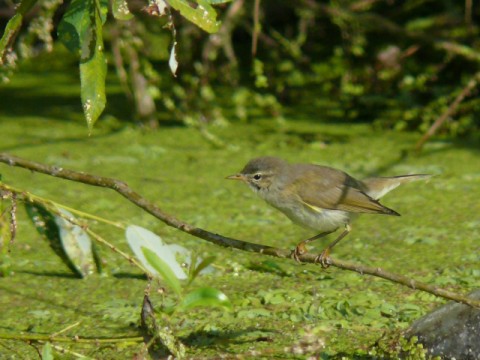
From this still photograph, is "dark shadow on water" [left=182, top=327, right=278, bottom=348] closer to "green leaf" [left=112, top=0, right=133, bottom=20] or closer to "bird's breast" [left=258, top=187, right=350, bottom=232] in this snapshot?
"bird's breast" [left=258, top=187, right=350, bottom=232]

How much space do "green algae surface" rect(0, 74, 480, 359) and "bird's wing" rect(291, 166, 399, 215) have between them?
263 mm

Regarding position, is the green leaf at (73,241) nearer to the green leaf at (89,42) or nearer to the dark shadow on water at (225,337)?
the dark shadow on water at (225,337)

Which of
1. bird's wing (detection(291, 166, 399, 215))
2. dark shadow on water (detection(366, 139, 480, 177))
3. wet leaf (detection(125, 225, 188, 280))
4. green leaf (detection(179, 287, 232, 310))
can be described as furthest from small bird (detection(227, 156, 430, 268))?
green leaf (detection(179, 287, 232, 310))

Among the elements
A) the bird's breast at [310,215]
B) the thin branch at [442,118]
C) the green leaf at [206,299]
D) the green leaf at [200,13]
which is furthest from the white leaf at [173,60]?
the thin branch at [442,118]

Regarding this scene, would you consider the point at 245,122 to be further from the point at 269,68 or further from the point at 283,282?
the point at 283,282

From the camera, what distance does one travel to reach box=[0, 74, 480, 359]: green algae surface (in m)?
3.02

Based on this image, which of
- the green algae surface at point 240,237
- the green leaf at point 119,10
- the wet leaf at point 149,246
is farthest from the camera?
the green algae surface at point 240,237

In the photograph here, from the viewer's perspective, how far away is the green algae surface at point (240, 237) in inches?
119

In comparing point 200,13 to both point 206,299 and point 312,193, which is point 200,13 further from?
point 312,193

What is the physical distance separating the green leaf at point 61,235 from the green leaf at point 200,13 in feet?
3.37

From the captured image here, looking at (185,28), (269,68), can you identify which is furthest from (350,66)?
(185,28)

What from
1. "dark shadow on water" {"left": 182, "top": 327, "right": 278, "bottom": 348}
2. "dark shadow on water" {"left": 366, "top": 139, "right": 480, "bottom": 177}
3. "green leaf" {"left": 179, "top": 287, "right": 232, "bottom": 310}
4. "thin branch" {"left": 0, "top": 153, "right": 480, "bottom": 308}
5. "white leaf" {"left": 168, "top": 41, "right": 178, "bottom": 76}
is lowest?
"dark shadow on water" {"left": 366, "top": 139, "right": 480, "bottom": 177}

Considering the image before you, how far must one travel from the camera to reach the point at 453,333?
2.72 m

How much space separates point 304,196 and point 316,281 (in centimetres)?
32
